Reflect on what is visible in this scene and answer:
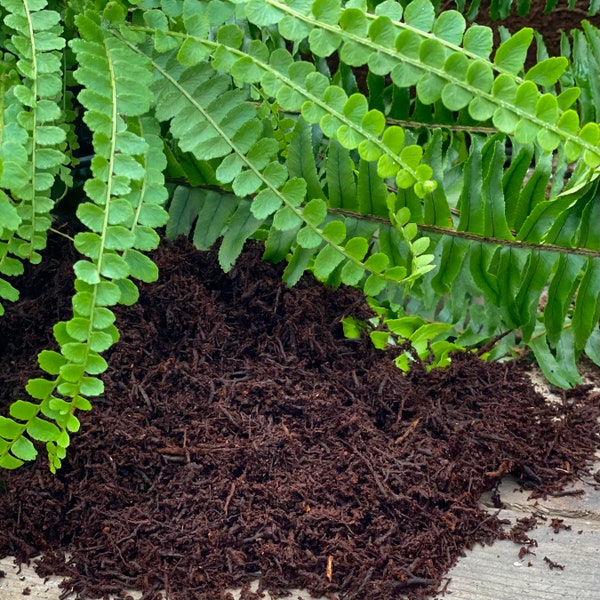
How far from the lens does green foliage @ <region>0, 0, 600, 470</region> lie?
112 centimetres

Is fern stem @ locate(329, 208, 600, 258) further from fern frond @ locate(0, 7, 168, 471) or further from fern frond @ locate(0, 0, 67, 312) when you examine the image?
fern frond @ locate(0, 0, 67, 312)

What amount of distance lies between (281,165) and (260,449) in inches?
19.3

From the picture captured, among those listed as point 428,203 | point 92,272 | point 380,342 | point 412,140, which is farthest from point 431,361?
point 92,272

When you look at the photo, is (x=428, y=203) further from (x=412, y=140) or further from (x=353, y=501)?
(x=353, y=501)

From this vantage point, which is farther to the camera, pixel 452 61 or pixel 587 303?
pixel 587 303

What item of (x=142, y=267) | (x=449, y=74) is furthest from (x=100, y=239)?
(x=449, y=74)

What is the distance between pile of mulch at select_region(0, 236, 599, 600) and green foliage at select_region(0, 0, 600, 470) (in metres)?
0.09

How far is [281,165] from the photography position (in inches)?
50.6

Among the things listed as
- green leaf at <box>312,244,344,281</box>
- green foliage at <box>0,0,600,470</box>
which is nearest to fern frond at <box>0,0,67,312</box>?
green foliage at <box>0,0,600,470</box>

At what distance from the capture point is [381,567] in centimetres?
115

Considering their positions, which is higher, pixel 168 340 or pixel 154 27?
pixel 154 27

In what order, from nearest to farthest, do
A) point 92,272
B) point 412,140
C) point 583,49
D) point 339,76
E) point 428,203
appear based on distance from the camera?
point 92,272, point 428,203, point 412,140, point 339,76, point 583,49

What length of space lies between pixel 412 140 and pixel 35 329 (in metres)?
0.86

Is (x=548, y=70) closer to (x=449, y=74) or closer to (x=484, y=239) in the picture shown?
(x=449, y=74)
